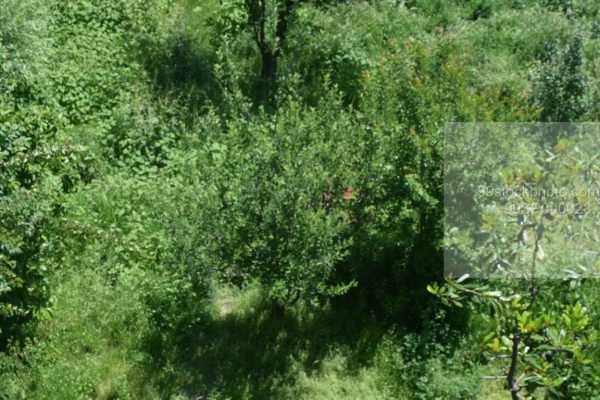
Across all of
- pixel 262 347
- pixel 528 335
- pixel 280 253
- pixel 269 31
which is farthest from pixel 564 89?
pixel 528 335

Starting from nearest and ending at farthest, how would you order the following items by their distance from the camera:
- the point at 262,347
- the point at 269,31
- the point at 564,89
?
the point at 262,347, the point at 564,89, the point at 269,31

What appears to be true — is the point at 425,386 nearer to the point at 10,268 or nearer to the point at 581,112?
the point at 10,268

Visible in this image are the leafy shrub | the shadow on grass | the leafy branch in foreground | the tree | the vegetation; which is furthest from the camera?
the tree

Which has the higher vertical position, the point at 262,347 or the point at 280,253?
the point at 280,253

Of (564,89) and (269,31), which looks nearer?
(564,89)

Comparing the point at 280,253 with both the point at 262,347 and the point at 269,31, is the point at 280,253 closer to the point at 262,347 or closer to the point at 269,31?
the point at 262,347

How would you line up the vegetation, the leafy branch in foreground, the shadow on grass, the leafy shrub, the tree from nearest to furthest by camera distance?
1. the leafy branch in foreground
2. the vegetation
3. the shadow on grass
4. the leafy shrub
5. the tree

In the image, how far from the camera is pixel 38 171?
265 inches

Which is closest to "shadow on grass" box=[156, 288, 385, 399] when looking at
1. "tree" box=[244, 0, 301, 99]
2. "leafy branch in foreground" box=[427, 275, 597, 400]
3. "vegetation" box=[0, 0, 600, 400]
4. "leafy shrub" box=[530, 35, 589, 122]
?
"vegetation" box=[0, 0, 600, 400]

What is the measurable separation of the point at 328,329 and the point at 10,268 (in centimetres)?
296

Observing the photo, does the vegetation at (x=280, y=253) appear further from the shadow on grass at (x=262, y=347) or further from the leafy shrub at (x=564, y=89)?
the leafy shrub at (x=564, y=89)

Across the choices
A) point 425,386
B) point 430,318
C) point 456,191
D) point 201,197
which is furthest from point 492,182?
point 201,197

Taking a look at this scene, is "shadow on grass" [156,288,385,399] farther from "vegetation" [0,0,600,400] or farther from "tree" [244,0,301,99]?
"tree" [244,0,301,99]

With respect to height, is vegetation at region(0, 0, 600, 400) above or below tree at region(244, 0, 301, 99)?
below
